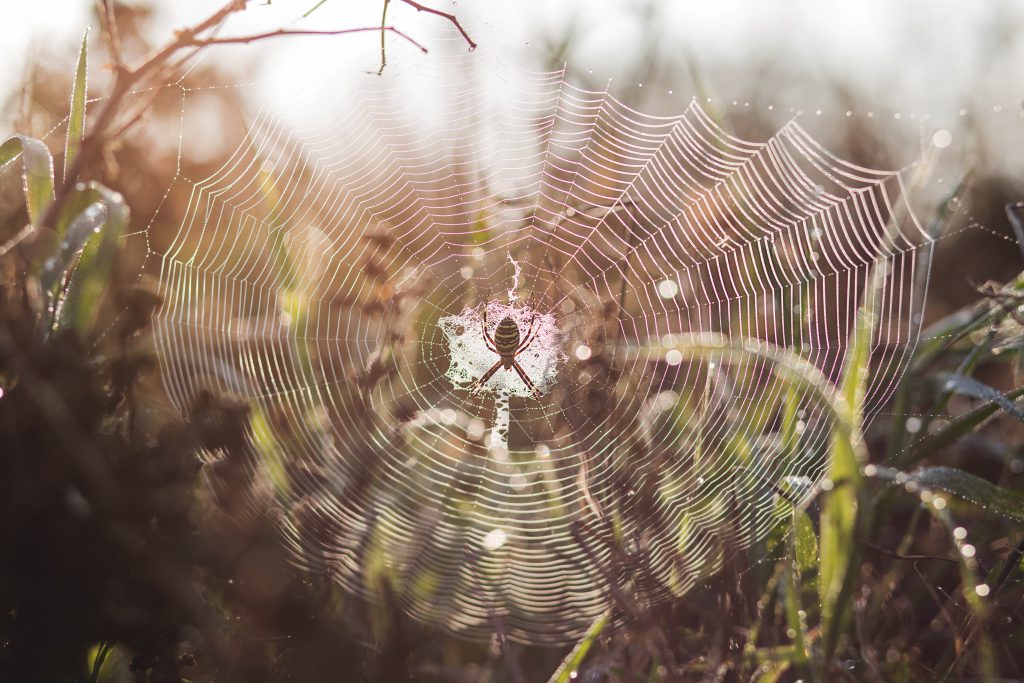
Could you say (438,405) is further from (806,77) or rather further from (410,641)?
(806,77)

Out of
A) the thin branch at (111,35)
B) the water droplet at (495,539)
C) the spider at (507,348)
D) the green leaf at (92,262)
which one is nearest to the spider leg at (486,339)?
the spider at (507,348)

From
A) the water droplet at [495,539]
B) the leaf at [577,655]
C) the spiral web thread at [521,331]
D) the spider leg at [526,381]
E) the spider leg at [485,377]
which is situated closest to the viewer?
the leaf at [577,655]

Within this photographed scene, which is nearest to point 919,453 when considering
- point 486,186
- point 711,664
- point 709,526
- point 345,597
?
point 709,526

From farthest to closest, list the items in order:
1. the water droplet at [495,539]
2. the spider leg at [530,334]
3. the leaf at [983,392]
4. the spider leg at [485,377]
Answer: the spider leg at [530,334] < the spider leg at [485,377] < the water droplet at [495,539] < the leaf at [983,392]

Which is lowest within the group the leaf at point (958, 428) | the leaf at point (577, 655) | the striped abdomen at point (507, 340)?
the leaf at point (577, 655)

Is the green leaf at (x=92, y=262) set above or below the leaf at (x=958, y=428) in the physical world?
below

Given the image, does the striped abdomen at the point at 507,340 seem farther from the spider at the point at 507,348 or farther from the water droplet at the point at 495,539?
the water droplet at the point at 495,539

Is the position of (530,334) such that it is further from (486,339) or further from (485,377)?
(485,377)

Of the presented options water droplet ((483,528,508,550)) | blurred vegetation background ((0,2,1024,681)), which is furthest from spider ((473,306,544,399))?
blurred vegetation background ((0,2,1024,681))

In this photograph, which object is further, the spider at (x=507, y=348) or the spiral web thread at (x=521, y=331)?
the spider at (x=507, y=348)
